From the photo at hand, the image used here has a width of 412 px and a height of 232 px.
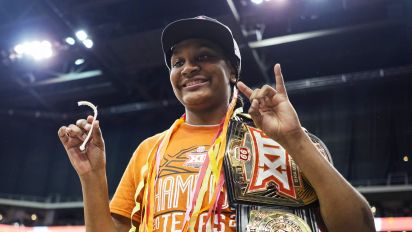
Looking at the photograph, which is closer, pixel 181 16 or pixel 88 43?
pixel 181 16

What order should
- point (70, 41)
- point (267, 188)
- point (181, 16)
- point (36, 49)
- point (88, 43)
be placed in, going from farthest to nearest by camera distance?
point (36, 49) < point (70, 41) < point (88, 43) < point (181, 16) < point (267, 188)

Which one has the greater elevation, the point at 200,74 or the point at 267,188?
the point at 200,74

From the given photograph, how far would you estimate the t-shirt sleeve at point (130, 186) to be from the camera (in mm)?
1457

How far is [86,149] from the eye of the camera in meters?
1.38

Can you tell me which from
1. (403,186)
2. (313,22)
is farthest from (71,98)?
(403,186)

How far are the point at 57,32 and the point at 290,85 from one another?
12.5 feet

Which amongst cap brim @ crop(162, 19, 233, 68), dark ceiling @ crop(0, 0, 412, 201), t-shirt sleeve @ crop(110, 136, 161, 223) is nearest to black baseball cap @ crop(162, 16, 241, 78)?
cap brim @ crop(162, 19, 233, 68)

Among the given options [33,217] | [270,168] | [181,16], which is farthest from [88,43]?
[270,168]

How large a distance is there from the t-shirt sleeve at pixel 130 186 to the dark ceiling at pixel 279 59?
4943 mm

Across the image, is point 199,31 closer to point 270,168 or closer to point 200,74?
point 200,74

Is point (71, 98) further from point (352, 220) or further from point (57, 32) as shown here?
point (352, 220)

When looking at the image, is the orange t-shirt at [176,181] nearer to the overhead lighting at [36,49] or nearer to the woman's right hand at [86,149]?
the woman's right hand at [86,149]

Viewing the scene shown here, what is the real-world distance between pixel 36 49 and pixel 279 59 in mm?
4071

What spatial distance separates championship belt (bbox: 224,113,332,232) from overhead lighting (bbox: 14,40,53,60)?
23.5ft
